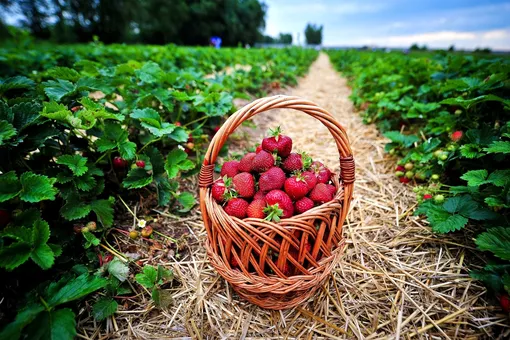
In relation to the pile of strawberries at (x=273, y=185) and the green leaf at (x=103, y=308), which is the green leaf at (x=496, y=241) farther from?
the green leaf at (x=103, y=308)

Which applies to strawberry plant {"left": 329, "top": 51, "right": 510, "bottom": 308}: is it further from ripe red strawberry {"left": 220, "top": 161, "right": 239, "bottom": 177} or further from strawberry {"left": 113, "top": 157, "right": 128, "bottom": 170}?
strawberry {"left": 113, "top": 157, "right": 128, "bottom": 170}

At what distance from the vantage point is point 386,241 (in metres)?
1.71

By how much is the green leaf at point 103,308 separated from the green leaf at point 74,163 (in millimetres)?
632

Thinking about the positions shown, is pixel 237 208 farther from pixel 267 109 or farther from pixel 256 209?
pixel 267 109

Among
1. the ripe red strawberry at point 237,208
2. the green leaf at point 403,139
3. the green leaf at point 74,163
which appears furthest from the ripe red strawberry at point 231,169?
the green leaf at point 403,139

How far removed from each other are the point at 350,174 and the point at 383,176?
1.37 m

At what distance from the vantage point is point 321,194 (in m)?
1.19

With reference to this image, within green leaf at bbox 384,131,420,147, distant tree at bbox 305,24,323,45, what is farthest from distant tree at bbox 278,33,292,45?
green leaf at bbox 384,131,420,147

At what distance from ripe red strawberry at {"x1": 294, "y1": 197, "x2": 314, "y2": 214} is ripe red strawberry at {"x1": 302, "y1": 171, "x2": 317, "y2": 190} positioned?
0.07 meters

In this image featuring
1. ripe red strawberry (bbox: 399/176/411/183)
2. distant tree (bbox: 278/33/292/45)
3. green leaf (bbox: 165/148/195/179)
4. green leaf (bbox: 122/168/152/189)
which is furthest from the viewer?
distant tree (bbox: 278/33/292/45)

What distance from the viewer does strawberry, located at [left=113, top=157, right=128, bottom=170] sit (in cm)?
176

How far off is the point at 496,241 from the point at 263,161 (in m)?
1.12

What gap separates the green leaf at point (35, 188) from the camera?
114 cm

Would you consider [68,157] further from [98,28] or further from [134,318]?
[98,28]
